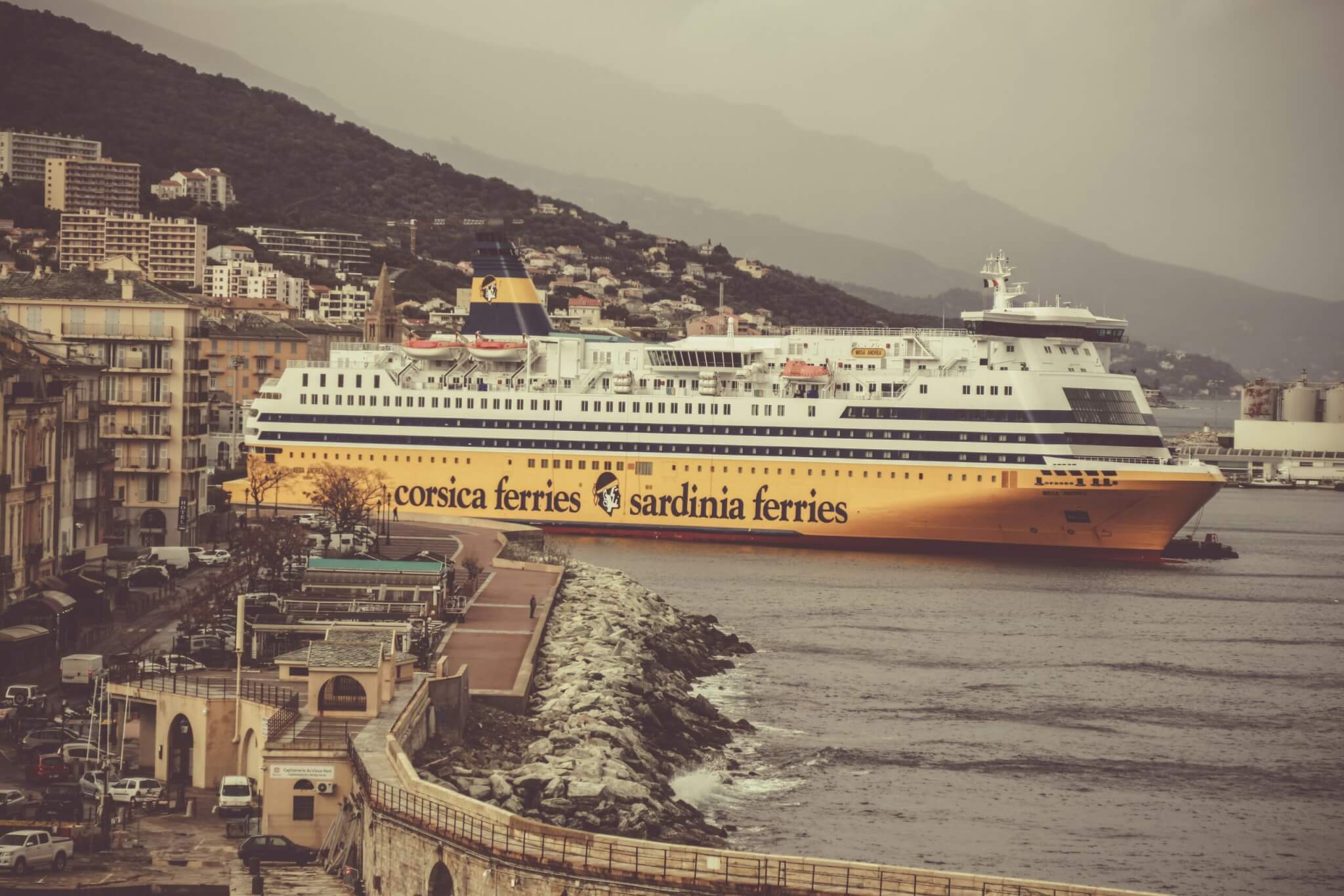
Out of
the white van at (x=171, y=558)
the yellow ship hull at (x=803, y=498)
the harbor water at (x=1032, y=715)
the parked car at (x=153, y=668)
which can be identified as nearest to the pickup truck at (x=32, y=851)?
the parked car at (x=153, y=668)

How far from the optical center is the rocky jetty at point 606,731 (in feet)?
63.4

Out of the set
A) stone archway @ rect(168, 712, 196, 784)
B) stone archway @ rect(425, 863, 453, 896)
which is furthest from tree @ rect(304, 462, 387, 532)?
stone archway @ rect(425, 863, 453, 896)

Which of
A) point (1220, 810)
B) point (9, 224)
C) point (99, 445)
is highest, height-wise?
point (9, 224)

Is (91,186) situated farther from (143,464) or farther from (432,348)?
(143,464)

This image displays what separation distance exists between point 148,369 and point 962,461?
68.5 feet

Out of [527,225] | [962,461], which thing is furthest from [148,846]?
[527,225]

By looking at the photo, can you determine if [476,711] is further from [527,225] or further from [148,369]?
[527,225]

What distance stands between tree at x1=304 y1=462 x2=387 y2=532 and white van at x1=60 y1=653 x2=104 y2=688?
16.6 metres

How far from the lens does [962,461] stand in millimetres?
48969

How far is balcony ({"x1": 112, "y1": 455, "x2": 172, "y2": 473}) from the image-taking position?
39438 millimetres

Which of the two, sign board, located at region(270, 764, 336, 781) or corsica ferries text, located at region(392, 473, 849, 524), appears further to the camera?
corsica ferries text, located at region(392, 473, 849, 524)

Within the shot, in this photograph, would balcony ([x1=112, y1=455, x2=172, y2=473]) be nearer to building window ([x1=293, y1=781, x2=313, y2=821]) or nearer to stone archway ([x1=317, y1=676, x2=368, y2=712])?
stone archway ([x1=317, y1=676, x2=368, y2=712])

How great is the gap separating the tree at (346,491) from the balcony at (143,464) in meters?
3.95

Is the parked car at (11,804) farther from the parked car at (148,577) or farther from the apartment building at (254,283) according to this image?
the apartment building at (254,283)
